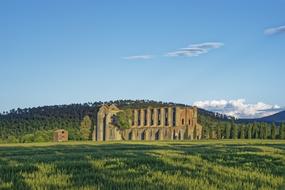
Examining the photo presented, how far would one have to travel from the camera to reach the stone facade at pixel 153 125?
139125 millimetres

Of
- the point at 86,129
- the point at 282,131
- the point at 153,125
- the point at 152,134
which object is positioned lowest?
the point at 152,134

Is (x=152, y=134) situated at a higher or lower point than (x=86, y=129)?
lower

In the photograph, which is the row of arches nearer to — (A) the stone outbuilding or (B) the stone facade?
(B) the stone facade

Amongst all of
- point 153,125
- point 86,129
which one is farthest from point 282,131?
point 86,129

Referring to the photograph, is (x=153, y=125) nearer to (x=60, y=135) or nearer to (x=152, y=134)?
(x=152, y=134)

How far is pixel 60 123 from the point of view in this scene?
197 meters

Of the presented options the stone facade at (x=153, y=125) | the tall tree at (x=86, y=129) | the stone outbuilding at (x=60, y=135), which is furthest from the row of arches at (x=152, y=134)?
the stone outbuilding at (x=60, y=135)

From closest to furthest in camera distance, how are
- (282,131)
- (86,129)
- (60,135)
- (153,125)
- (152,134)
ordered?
(60,135) < (282,131) < (86,129) < (152,134) < (153,125)

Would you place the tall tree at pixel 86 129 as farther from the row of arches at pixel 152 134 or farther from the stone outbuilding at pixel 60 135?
the row of arches at pixel 152 134

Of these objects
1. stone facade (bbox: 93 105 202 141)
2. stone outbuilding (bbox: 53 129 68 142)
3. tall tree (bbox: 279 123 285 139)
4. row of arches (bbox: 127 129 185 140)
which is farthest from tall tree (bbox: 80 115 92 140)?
tall tree (bbox: 279 123 285 139)

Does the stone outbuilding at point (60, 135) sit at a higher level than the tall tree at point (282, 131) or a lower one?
lower

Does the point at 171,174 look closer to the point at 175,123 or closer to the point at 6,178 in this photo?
the point at 6,178

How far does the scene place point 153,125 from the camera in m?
150

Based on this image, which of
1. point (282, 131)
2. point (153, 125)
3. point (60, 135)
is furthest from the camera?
point (153, 125)
